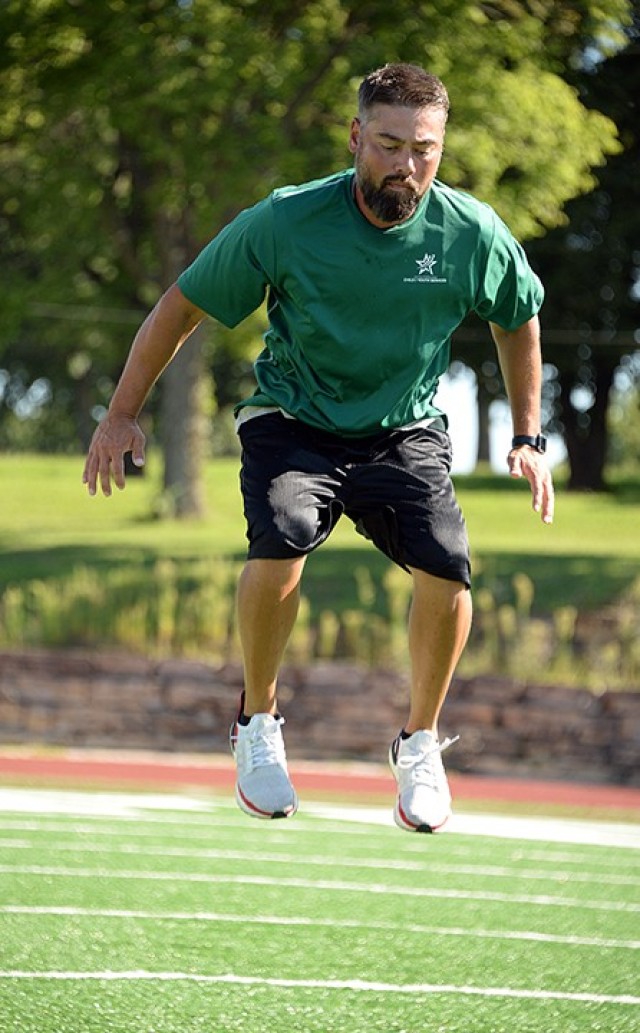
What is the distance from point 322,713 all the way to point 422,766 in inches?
432

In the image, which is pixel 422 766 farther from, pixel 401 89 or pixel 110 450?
pixel 401 89

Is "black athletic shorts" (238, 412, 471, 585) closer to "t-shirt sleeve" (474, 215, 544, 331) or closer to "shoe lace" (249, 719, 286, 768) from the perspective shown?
"t-shirt sleeve" (474, 215, 544, 331)

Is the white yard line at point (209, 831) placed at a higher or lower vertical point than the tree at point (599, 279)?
higher

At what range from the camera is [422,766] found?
6.25 m

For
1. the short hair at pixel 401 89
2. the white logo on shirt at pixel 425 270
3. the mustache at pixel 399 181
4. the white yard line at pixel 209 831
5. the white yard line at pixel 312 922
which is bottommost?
the white yard line at pixel 209 831

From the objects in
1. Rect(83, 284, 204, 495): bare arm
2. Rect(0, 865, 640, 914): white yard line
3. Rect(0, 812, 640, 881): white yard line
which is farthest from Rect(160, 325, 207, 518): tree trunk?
Rect(83, 284, 204, 495): bare arm

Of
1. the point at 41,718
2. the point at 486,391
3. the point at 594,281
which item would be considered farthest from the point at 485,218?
the point at 486,391

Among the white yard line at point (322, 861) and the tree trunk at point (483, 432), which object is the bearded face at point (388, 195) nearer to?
the white yard line at point (322, 861)

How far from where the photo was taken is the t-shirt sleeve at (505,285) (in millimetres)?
5973

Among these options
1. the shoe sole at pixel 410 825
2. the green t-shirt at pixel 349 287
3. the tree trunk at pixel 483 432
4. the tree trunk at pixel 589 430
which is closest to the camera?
the green t-shirt at pixel 349 287

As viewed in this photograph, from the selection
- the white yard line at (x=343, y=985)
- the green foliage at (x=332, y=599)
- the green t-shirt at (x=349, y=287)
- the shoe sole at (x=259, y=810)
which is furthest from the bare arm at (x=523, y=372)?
the green foliage at (x=332, y=599)

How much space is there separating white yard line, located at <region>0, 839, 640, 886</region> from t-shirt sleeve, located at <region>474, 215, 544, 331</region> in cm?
483

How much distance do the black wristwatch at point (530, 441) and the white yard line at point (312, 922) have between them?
2.71 m

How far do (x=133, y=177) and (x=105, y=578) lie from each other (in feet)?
30.5
